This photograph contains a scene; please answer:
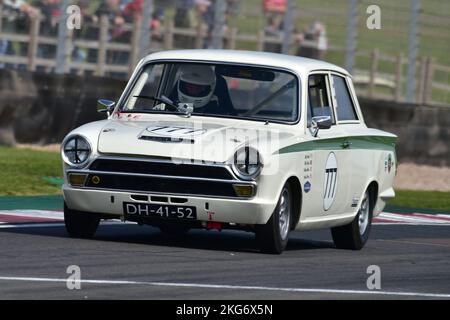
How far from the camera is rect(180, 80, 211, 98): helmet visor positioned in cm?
1147

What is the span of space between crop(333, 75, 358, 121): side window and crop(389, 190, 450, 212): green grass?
5202 mm

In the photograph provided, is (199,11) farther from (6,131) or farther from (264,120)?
(264,120)

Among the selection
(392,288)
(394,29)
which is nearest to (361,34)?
(394,29)

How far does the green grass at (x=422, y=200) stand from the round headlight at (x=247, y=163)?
306 inches

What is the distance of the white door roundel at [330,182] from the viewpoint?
447 inches

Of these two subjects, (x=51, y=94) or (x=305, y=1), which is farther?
(x=305, y=1)

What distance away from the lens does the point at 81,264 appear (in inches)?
367

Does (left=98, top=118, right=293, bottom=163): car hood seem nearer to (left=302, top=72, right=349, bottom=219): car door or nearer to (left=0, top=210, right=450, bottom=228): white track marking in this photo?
(left=302, top=72, right=349, bottom=219): car door

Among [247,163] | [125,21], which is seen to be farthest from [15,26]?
[247,163]

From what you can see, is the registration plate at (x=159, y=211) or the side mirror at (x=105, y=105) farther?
the side mirror at (x=105, y=105)

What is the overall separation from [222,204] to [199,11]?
12394 millimetres

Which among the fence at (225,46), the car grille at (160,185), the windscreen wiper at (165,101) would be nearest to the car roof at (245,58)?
the windscreen wiper at (165,101)

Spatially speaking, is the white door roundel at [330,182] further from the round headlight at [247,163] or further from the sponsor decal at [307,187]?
the round headlight at [247,163]
